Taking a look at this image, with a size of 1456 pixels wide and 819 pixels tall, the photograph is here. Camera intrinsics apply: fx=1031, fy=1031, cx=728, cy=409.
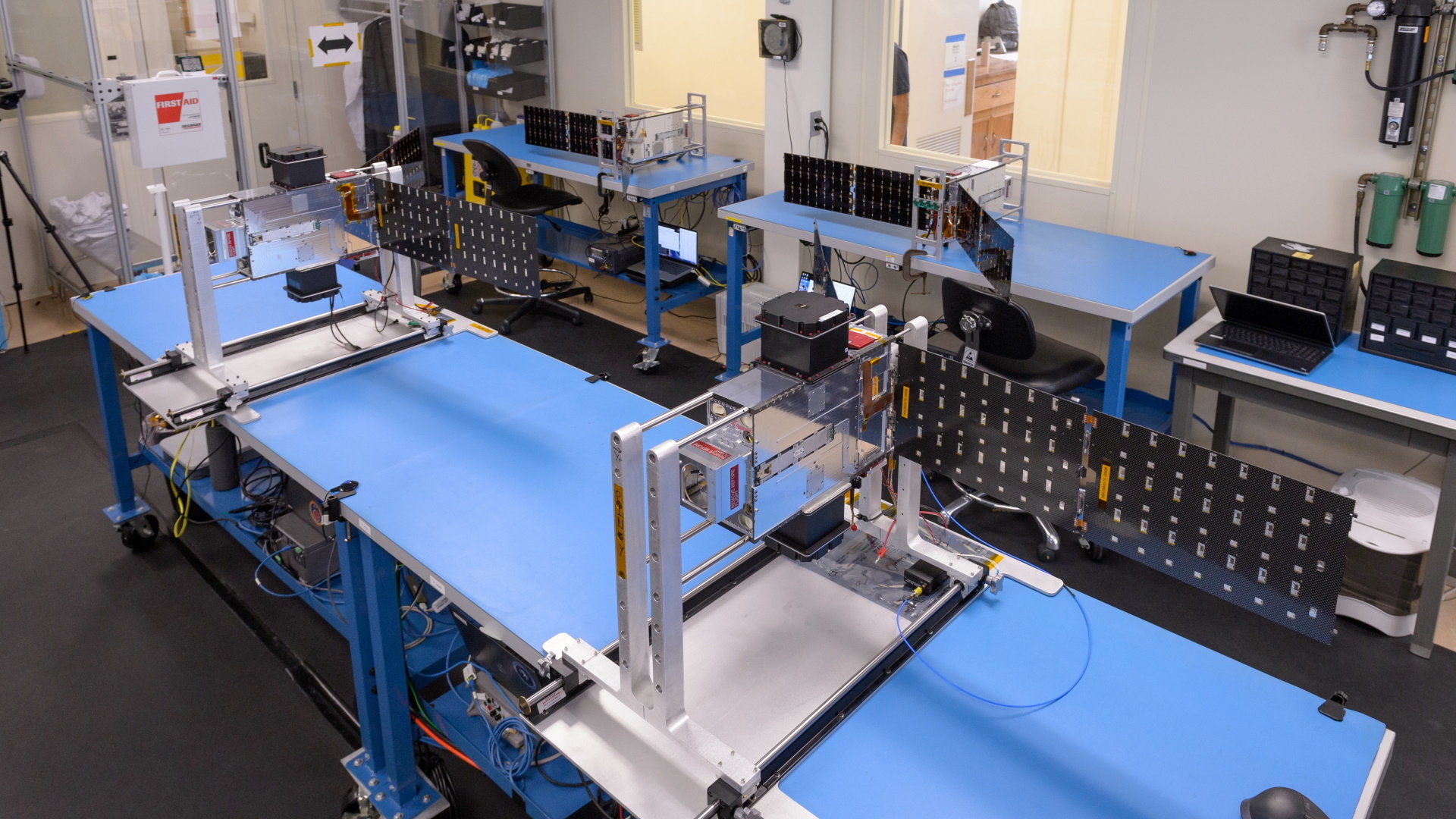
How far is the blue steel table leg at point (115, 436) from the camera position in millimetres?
3463

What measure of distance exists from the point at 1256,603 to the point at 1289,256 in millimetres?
2285

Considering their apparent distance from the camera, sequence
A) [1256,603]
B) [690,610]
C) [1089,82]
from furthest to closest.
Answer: [1089,82] < [690,610] < [1256,603]

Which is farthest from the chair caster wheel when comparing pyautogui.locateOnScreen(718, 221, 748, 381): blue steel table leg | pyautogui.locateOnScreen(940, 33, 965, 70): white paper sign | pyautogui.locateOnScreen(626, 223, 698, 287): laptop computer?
pyautogui.locateOnScreen(940, 33, 965, 70): white paper sign

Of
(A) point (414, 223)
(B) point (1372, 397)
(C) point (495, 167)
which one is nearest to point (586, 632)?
(A) point (414, 223)

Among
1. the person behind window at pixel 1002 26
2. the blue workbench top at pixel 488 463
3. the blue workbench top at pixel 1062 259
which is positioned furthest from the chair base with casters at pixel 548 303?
the person behind window at pixel 1002 26

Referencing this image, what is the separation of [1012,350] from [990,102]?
193 cm

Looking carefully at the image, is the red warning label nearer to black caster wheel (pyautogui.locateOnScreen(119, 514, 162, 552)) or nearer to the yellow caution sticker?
black caster wheel (pyautogui.locateOnScreen(119, 514, 162, 552))

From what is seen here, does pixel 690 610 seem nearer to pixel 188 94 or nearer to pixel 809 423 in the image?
pixel 809 423

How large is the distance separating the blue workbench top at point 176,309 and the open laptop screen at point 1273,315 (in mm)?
2847

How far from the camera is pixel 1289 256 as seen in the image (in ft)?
11.0

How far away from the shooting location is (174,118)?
15.1 ft

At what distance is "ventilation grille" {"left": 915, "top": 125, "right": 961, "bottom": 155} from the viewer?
4922 millimetres

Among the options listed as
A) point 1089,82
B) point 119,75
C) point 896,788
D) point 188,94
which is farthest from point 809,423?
point 119,75

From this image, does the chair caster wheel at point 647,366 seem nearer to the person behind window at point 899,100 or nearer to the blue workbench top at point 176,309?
the person behind window at point 899,100
